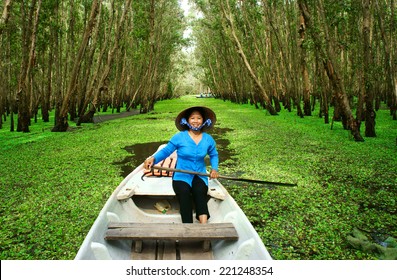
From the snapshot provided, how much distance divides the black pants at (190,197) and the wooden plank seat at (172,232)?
53 cm

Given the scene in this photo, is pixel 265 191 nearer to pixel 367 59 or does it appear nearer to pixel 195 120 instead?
pixel 195 120

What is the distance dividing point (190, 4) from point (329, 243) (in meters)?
30.5

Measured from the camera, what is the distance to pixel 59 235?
4254mm

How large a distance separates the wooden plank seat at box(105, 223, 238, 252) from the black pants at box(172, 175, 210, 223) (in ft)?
1.73

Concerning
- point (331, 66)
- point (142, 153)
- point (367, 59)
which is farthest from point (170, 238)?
point (367, 59)

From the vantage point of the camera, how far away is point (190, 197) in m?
3.91

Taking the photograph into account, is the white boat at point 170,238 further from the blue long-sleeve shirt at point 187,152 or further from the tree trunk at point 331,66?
the tree trunk at point 331,66

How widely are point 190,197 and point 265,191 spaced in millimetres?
2459

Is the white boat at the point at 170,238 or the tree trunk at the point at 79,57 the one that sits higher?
the tree trunk at the point at 79,57

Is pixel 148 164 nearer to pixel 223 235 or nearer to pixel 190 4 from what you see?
pixel 223 235

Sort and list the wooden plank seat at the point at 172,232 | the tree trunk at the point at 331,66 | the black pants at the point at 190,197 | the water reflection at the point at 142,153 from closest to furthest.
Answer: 1. the wooden plank seat at the point at 172,232
2. the black pants at the point at 190,197
3. the water reflection at the point at 142,153
4. the tree trunk at the point at 331,66

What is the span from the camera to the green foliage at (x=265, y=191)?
4102 mm

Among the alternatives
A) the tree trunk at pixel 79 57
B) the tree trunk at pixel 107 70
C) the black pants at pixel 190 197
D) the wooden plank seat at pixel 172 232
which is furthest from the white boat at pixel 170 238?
the tree trunk at pixel 107 70
